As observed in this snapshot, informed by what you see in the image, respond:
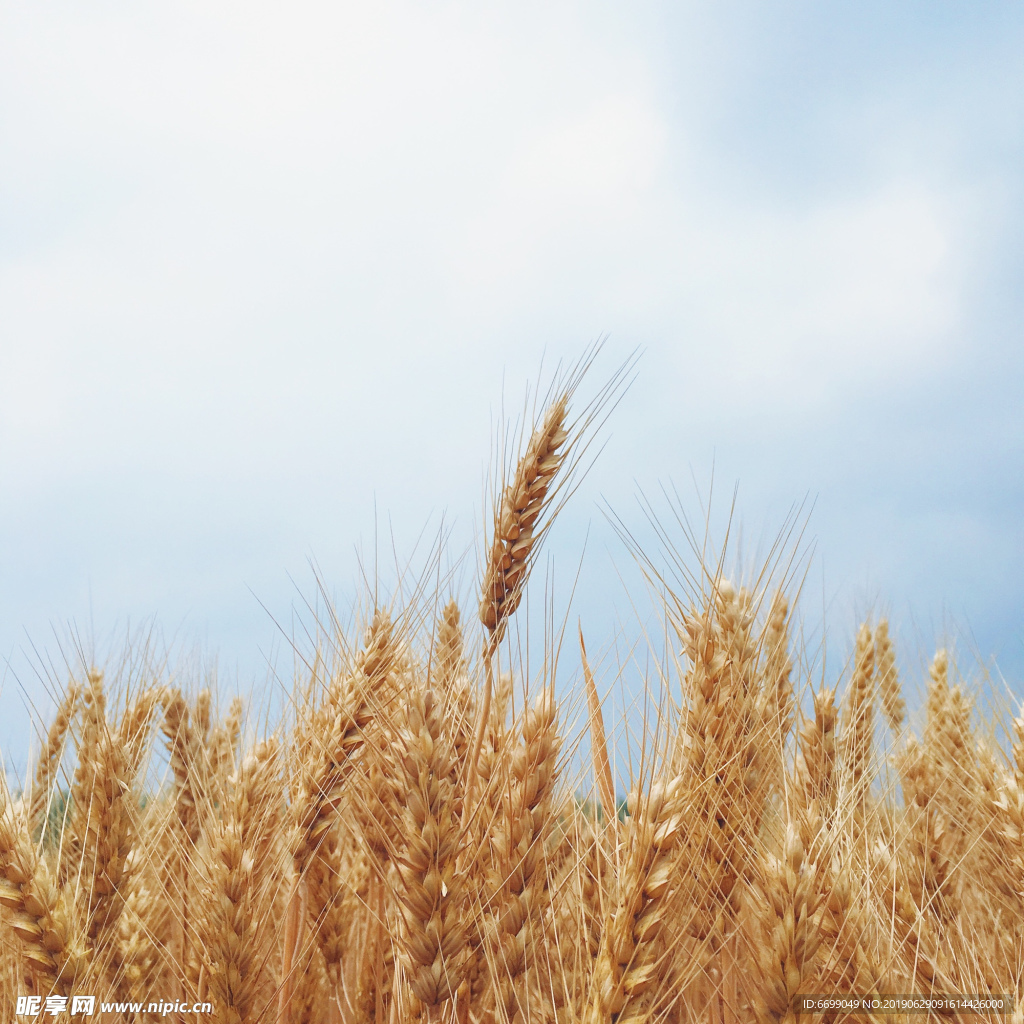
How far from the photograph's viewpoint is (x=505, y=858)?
1.86 metres

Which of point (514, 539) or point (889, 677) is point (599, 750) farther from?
point (889, 677)

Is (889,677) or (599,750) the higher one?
(889,677)

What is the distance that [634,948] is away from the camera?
4.79 feet

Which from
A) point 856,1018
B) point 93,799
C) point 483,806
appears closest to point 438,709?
point 483,806

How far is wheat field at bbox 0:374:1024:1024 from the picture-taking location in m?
1.71

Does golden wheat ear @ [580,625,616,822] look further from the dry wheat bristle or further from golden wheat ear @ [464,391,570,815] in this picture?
the dry wheat bristle

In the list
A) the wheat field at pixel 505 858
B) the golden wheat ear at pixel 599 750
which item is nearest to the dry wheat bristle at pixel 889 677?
the wheat field at pixel 505 858

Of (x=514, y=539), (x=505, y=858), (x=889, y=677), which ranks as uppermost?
(x=889, y=677)

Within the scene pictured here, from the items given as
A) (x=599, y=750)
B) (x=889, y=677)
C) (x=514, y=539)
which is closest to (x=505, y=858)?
(x=599, y=750)

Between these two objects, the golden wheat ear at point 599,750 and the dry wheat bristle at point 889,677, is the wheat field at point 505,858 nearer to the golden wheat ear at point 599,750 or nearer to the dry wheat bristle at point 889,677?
the golden wheat ear at point 599,750

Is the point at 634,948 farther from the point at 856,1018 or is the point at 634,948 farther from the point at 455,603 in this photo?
the point at 455,603

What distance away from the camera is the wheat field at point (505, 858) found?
5.61ft

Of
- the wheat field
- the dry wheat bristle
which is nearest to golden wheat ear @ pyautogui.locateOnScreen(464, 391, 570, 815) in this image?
the wheat field

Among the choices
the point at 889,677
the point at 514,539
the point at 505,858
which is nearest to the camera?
the point at 505,858
